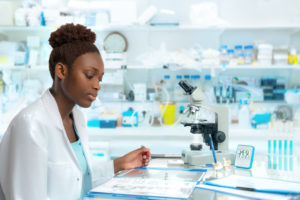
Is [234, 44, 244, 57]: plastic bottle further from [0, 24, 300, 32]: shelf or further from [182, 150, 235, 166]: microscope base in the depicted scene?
[182, 150, 235, 166]: microscope base

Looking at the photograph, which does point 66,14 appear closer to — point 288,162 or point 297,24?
point 297,24

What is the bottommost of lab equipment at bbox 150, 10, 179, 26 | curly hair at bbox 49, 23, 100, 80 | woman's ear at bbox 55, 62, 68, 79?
woman's ear at bbox 55, 62, 68, 79

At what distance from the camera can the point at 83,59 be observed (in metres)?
1.31

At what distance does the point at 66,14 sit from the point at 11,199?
2.61 metres

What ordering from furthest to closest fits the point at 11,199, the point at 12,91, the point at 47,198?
the point at 12,91
the point at 47,198
the point at 11,199

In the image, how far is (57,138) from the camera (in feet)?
4.21

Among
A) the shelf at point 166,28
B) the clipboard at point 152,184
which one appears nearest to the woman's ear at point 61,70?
the clipboard at point 152,184

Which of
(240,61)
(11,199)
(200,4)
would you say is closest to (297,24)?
(240,61)

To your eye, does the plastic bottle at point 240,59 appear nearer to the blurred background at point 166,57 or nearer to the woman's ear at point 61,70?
the blurred background at point 166,57

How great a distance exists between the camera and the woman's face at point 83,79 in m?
1.30

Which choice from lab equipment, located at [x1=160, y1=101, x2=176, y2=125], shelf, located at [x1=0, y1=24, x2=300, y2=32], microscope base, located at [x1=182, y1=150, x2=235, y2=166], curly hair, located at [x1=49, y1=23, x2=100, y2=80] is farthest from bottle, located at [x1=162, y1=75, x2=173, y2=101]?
curly hair, located at [x1=49, y1=23, x2=100, y2=80]

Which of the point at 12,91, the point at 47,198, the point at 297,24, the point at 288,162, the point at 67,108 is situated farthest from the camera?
the point at 12,91

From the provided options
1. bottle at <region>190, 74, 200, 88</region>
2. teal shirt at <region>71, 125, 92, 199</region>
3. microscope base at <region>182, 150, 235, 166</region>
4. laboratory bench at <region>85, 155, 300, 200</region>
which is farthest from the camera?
bottle at <region>190, 74, 200, 88</region>

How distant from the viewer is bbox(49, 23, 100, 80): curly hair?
1.31m
